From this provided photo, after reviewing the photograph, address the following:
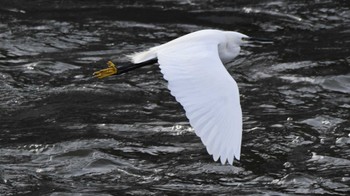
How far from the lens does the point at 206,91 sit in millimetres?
5617

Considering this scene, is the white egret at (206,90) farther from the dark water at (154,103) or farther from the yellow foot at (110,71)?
the dark water at (154,103)

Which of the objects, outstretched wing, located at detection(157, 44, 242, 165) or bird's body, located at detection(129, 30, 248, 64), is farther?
bird's body, located at detection(129, 30, 248, 64)

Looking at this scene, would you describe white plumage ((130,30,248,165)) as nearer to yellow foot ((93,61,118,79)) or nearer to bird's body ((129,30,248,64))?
bird's body ((129,30,248,64))

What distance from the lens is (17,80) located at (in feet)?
27.7

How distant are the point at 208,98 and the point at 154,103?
8.28 feet

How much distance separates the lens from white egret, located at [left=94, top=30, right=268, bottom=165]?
17.4 ft

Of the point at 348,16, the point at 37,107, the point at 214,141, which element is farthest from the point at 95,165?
the point at 348,16

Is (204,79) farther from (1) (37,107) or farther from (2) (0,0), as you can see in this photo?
(2) (0,0)

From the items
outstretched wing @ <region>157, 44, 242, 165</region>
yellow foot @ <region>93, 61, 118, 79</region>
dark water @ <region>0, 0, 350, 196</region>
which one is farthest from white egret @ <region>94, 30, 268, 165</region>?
dark water @ <region>0, 0, 350, 196</region>

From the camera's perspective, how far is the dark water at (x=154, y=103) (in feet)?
21.8

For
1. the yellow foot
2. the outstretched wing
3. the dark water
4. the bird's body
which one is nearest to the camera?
the outstretched wing

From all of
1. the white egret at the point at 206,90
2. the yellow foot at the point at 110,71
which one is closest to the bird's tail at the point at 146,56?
the white egret at the point at 206,90

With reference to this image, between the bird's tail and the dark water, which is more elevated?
the bird's tail

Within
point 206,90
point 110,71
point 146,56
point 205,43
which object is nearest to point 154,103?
point 110,71
